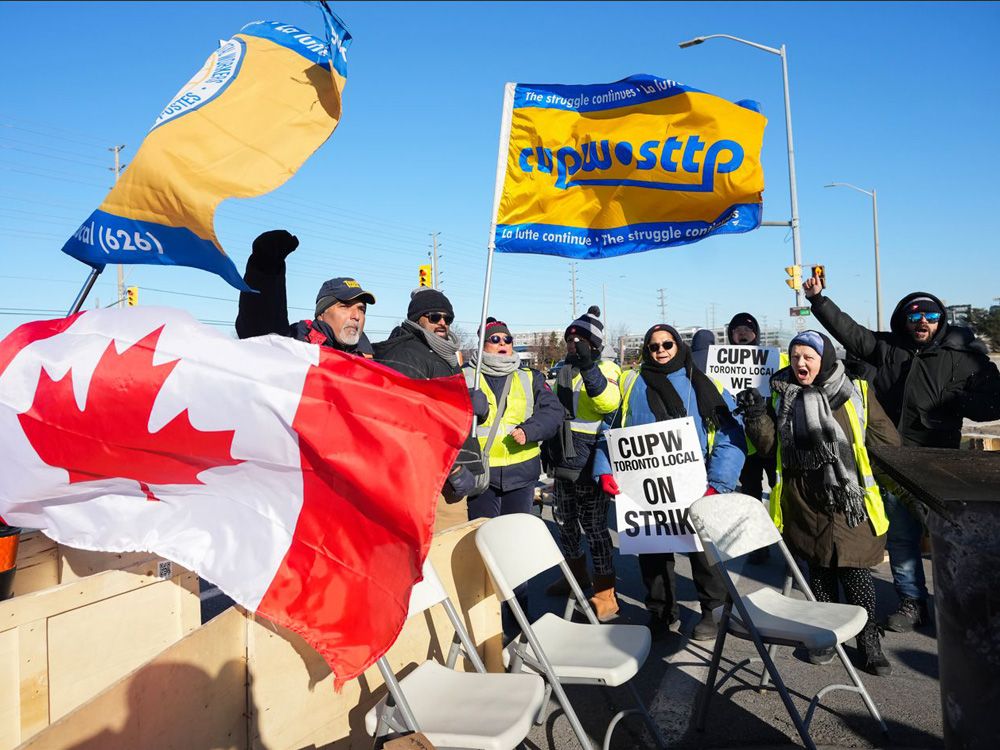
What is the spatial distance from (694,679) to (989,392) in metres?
2.61

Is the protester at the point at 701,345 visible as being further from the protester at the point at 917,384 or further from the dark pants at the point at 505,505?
the dark pants at the point at 505,505

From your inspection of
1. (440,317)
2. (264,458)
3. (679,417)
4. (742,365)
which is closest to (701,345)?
(742,365)

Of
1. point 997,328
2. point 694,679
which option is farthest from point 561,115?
point 997,328

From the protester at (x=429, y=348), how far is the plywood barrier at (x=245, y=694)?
27 centimetres

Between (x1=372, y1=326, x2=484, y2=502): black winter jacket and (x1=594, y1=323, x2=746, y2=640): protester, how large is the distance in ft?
4.25

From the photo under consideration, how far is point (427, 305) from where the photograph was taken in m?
4.05

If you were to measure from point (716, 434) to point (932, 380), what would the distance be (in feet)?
4.96

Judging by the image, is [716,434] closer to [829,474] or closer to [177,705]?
[829,474]

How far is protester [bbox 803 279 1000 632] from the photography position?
4.59 metres

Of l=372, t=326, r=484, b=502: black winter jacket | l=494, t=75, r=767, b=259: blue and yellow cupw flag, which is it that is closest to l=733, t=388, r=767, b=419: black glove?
l=494, t=75, r=767, b=259: blue and yellow cupw flag

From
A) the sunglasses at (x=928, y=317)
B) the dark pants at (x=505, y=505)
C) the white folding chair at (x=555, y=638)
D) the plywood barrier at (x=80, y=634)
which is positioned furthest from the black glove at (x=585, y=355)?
the plywood barrier at (x=80, y=634)

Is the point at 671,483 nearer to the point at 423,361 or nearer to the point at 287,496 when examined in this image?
the point at 423,361

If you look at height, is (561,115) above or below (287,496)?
above

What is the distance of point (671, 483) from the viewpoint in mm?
4348
